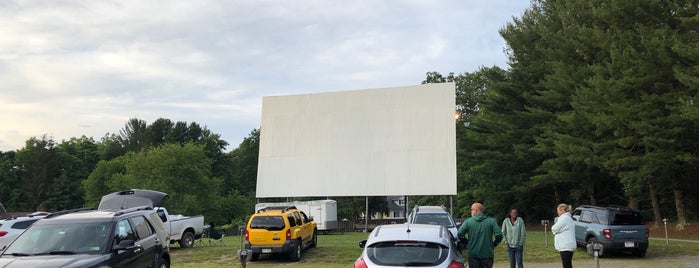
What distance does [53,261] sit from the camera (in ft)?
26.1

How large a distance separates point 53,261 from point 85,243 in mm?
1045

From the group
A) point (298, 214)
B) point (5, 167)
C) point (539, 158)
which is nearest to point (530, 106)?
point (539, 158)

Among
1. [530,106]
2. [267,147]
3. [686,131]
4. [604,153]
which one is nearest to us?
[686,131]

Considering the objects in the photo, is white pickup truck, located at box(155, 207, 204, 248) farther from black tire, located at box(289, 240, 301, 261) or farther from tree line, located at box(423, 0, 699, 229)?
tree line, located at box(423, 0, 699, 229)

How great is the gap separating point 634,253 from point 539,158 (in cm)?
2216

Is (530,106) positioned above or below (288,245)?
above

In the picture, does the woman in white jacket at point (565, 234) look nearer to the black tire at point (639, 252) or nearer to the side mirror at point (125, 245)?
the side mirror at point (125, 245)

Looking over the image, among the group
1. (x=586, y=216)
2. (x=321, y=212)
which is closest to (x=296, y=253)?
(x=586, y=216)

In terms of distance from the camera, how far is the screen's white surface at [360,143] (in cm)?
3888

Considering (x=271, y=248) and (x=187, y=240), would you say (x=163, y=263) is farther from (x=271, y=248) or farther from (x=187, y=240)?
(x=187, y=240)

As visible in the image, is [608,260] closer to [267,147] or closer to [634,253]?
[634,253]

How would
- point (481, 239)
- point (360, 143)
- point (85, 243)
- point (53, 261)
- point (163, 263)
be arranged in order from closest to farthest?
point (53, 261), point (85, 243), point (481, 239), point (163, 263), point (360, 143)

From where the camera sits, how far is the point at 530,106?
4116cm

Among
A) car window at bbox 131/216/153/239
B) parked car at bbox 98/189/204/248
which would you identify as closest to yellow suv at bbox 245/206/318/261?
parked car at bbox 98/189/204/248
